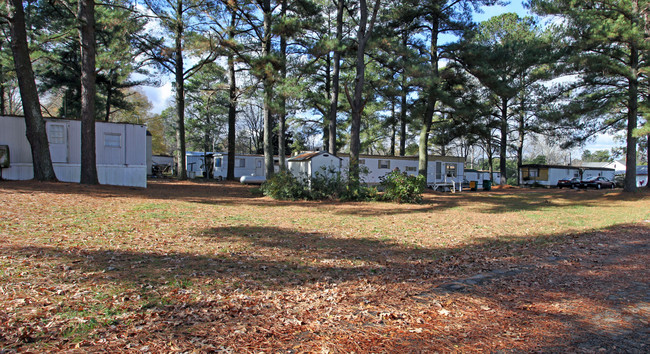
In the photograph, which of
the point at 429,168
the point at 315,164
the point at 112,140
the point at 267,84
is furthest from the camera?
the point at 429,168

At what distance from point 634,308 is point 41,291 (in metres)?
6.06

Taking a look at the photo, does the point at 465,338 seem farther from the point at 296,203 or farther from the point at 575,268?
the point at 296,203

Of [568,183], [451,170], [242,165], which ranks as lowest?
[568,183]

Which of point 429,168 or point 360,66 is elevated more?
point 360,66

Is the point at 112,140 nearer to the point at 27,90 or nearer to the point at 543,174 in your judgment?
the point at 27,90

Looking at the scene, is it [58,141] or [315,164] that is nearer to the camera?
[58,141]

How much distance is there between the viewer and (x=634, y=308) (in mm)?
3936

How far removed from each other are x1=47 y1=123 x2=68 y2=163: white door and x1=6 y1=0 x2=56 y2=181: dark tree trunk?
2519 mm

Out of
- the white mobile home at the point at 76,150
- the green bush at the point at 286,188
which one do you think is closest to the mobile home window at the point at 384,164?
the green bush at the point at 286,188

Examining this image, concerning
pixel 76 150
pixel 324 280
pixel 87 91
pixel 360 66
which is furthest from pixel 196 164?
pixel 324 280

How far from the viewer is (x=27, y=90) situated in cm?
1150

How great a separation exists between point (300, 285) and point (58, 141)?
46.5ft

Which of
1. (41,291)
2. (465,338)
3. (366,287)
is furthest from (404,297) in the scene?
(41,291)

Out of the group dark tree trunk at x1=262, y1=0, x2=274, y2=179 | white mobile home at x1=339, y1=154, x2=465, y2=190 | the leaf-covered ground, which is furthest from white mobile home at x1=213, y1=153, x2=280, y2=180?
the leaf-covered ground
